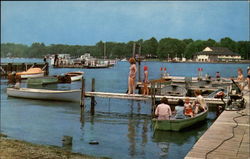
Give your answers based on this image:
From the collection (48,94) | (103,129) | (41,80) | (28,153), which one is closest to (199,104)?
(103,129)

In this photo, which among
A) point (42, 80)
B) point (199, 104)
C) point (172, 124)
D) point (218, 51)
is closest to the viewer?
point (172, 124)

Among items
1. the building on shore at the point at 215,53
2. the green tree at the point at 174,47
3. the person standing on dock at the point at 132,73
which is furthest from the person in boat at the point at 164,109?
the green tree at the point at 174,47

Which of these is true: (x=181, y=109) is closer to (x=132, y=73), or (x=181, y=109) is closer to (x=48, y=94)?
(x=132, y=73)

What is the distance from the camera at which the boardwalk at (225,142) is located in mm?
9953

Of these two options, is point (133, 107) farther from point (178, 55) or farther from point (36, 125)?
point (178, 55)

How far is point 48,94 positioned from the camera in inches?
1323

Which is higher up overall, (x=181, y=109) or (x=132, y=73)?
(x=132, y=73)

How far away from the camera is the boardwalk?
9953mm

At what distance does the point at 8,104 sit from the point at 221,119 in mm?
22465

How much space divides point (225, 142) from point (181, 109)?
7886 millimetres

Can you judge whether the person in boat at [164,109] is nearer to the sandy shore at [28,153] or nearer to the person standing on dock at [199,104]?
the person standing on dock at [199,104]

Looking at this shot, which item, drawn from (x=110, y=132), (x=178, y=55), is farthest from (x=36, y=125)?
(x=178, y=55)

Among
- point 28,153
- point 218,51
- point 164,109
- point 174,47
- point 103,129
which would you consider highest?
point 174,47

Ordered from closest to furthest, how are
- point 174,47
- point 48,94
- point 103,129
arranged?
1. point 103,129
2. point 48,94
3. point 174,47
